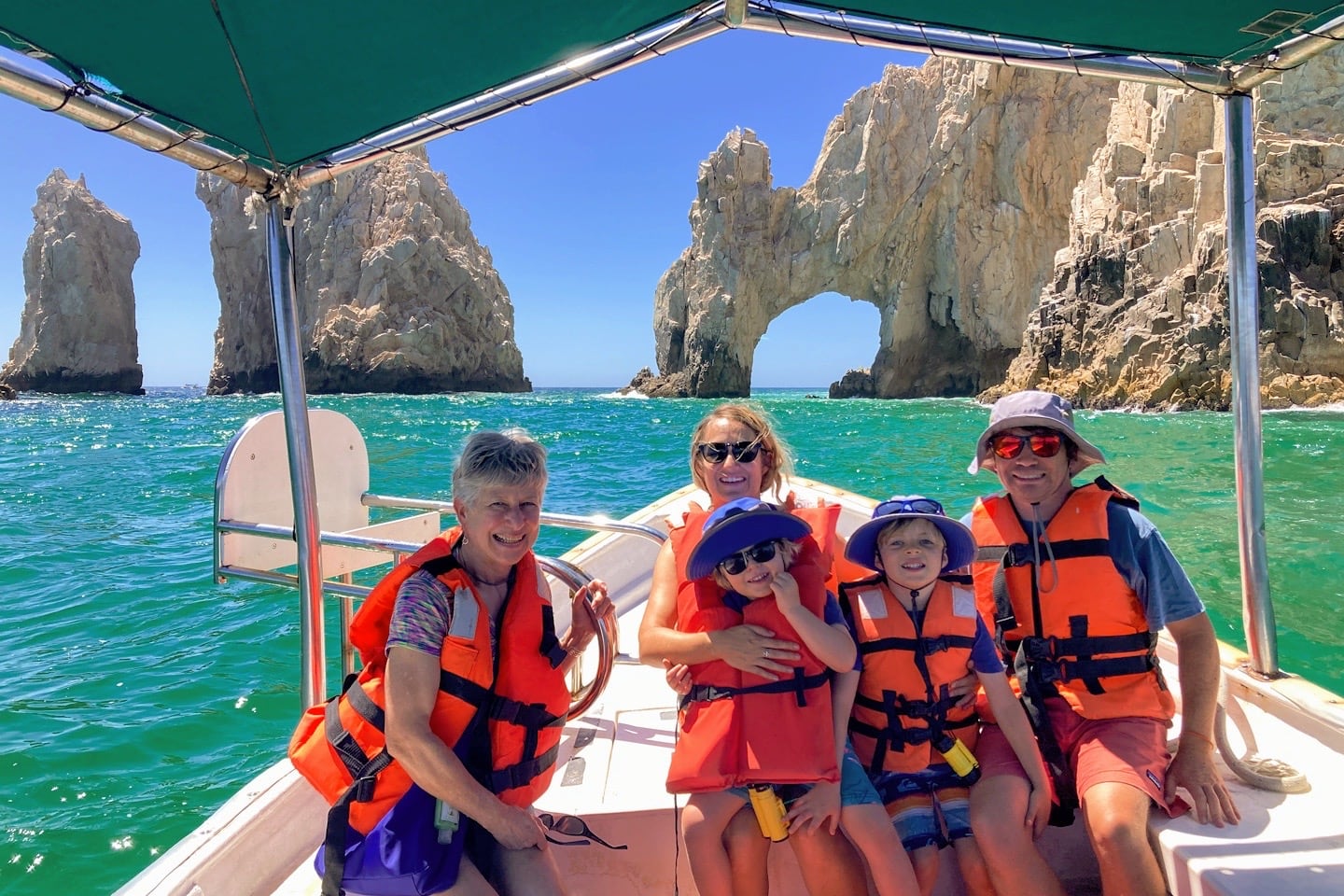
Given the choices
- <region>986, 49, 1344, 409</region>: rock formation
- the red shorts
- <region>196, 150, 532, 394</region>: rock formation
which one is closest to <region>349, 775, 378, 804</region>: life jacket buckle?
the red shorts

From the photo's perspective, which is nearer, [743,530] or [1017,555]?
[743,530]

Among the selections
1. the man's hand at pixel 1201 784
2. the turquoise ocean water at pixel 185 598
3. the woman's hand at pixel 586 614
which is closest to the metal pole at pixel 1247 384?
the man's hand at pixel 1201 784

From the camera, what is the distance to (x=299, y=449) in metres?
2.17

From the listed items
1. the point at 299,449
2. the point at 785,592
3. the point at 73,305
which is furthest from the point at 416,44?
the point at 73,305

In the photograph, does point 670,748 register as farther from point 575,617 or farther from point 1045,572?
point 1045,572

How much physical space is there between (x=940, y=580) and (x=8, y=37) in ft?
7.82

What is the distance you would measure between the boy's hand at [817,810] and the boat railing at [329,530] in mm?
560

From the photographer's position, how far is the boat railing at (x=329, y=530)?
6.91ft

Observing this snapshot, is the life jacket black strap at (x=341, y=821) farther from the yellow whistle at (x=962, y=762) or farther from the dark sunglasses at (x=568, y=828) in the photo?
the yellow whistle at (x=962, y=762)

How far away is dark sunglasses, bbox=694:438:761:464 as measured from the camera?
1.97m

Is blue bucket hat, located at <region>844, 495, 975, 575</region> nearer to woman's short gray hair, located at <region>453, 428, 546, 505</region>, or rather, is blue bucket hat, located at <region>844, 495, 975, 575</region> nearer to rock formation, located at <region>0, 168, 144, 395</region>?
woman's short gray hair, located at <region>453, 428, 546, 505</region>

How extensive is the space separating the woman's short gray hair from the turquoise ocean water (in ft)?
8.79

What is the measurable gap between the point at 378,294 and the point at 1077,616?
6031cm

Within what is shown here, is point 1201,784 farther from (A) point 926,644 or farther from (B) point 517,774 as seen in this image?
(B) point 517,774
